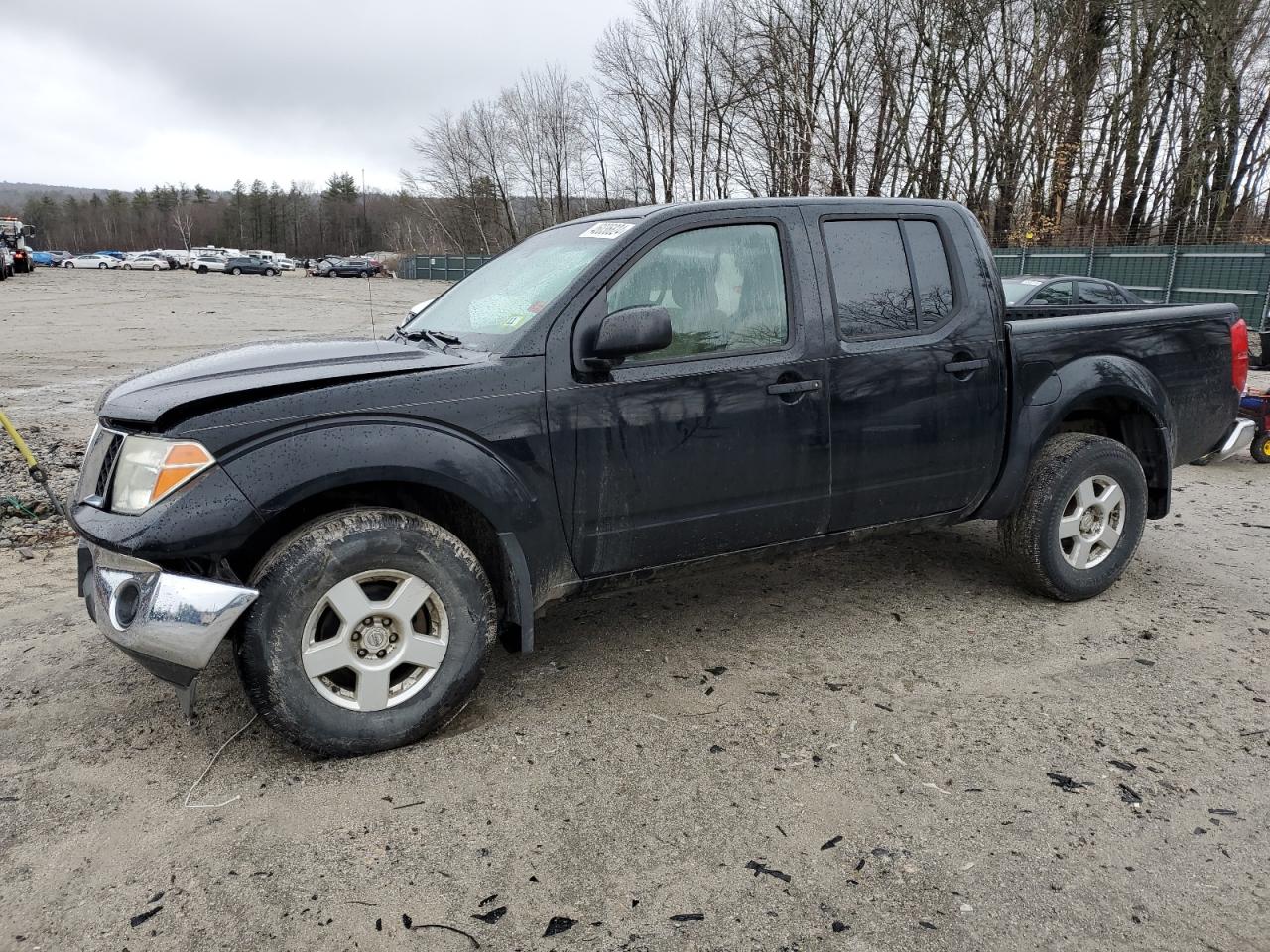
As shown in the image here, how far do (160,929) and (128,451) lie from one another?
1403mm

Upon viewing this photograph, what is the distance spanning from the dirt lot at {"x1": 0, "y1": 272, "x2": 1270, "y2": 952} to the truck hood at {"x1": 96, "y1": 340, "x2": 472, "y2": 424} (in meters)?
1.20

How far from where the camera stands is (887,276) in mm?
3824

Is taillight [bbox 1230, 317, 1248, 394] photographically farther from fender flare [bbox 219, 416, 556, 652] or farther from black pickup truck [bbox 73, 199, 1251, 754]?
fender flare [bbox 219, 416, 556, 652]

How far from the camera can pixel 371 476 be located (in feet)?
9.23

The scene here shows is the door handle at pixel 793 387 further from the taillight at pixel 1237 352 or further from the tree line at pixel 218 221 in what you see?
the tree line at pixel 218 221

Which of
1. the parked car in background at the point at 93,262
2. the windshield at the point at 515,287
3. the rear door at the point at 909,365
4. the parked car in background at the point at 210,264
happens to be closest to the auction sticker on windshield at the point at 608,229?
the windshield at the point at 515,287

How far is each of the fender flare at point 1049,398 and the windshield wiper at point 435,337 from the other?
2537 mm

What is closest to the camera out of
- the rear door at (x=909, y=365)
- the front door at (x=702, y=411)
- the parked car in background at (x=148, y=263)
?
the front door at (x=702, y=411)

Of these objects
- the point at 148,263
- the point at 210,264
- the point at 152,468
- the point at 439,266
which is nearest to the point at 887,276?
the point at 152,468

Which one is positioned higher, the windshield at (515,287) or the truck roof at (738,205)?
the truck roof at (738,205)

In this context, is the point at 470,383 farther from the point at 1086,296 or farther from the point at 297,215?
the point at 297,215

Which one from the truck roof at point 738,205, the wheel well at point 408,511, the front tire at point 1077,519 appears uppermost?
the truck roof at point 738,205

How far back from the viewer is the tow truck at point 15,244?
137 feet

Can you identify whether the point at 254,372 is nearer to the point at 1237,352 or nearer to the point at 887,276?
the point at 887,276
